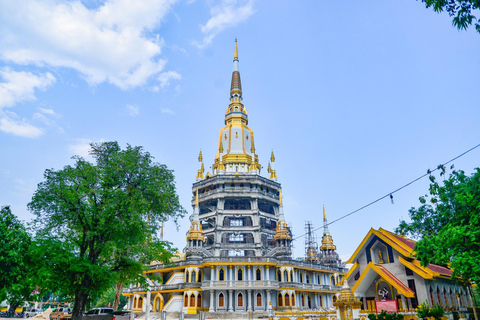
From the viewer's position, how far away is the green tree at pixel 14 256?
22422 mm

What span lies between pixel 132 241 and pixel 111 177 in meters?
4.63

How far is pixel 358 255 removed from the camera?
2667 centimetres

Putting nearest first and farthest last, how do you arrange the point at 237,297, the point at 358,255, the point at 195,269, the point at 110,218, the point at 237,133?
the point at 110,218 → the point at 358,255 → the point at 237,297 → the point at 195,269 → the point at 237,133

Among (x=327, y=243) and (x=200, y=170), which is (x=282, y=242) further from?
(x=200, y=170)

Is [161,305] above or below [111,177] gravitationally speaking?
below

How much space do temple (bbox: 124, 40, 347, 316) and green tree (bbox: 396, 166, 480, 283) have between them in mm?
21576

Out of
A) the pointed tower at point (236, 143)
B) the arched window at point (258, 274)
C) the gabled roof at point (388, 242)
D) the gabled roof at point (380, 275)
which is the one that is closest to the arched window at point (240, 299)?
the arched window at point (258, 274)

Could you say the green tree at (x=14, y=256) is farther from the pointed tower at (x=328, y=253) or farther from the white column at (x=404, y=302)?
the pointed tower at (x=328, y=253)

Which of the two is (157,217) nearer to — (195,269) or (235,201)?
(195,269)

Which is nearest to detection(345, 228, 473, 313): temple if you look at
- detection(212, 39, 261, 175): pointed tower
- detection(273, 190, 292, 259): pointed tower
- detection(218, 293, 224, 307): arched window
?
detection(218, 293, 224, 307): arched window

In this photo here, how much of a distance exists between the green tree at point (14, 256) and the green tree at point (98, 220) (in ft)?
4.04

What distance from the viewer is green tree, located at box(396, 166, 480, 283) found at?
19.2 meters

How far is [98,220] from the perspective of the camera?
2477 centimetres

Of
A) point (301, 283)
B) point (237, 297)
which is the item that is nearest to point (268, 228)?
point (301, 283)
